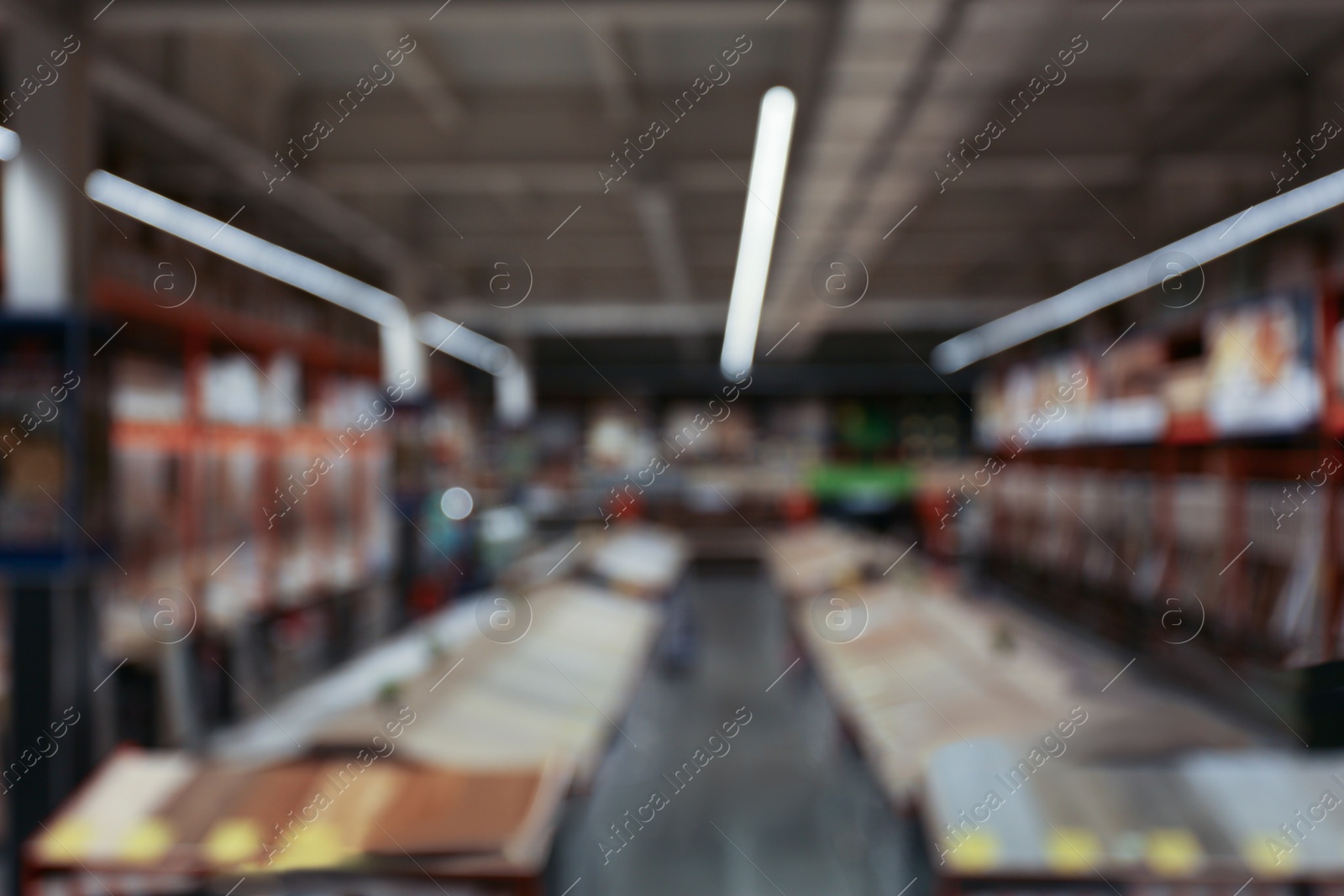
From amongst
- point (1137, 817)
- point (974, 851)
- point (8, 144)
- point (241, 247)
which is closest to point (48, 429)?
point (8, 144)

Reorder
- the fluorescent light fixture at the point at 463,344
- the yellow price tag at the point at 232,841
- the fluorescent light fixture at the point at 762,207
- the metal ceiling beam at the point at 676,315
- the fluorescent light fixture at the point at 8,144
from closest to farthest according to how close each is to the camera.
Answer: the yellow price tag at the point at 232,841
the fluorescent light fixture at the point at 8,144
the fluorescent light fixture at the point at 762,207
the fluorescent light fixture at the point at 463,344
the metal ceiling beam at the point at 676,315

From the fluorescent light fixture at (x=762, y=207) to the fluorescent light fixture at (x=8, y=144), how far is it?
283 cm

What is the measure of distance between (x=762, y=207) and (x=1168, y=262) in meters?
3.17

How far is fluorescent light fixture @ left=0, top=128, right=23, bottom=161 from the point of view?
326cm

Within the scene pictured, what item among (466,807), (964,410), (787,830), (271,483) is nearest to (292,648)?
(271,483)

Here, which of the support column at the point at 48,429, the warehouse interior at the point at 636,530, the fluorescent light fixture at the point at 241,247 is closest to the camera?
the warehouse interior at the point at 636,530

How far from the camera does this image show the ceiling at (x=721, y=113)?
3.32 meters

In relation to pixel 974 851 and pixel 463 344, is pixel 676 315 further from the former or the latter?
pixel 974 851

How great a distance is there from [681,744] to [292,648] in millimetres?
2886

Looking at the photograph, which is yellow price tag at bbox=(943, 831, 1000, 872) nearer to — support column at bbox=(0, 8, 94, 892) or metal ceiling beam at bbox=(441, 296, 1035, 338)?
support column at bbox=(0, 8, 94, 892)

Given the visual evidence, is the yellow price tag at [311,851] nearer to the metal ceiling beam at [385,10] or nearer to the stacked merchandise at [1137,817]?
the stacked merchandise at [1137,817]

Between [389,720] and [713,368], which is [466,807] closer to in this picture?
[389,720]

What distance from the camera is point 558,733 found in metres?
2.87

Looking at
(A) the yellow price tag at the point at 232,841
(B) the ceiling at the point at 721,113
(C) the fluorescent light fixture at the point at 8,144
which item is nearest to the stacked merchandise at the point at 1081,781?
(A) the yellow price tag at the point at 232,841
